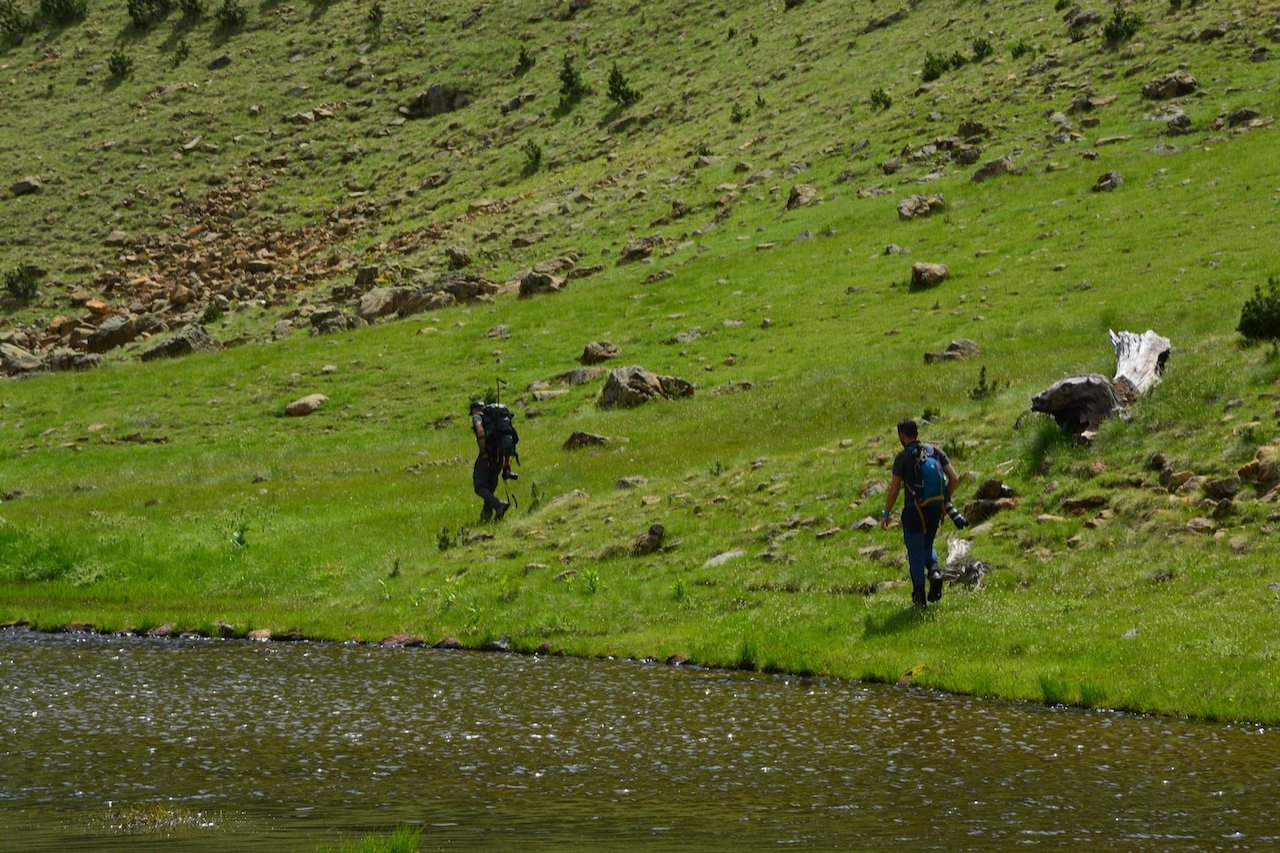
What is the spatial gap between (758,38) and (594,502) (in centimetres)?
7889

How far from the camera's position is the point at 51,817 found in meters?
12.1

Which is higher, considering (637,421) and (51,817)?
(637,421)

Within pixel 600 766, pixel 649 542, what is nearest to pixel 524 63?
pixel 649 542

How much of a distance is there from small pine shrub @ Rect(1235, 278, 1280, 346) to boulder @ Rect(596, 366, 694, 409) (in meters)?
23.7

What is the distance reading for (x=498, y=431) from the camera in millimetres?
32000

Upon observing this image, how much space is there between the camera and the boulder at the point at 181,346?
7250cm

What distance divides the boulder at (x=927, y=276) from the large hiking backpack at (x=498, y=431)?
102ft

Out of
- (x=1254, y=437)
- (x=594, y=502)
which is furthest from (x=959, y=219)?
(x=1254, y=437)

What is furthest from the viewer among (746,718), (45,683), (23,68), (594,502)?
(23,68)

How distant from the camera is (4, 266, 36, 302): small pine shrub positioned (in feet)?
289

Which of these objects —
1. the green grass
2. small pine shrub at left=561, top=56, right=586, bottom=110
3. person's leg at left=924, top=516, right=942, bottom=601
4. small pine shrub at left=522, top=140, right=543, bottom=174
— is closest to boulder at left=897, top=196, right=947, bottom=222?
small pine shrub at left=522, top=140, right=543, bottom=174

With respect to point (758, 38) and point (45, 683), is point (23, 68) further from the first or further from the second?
point (45, 683)

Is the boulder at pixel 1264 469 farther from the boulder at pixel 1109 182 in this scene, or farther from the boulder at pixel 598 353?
the boulder at pixel 1109 182

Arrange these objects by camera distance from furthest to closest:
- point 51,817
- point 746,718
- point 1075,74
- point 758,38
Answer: point 758,38 < point 1075,74 < point 746,718 < point 51,817
